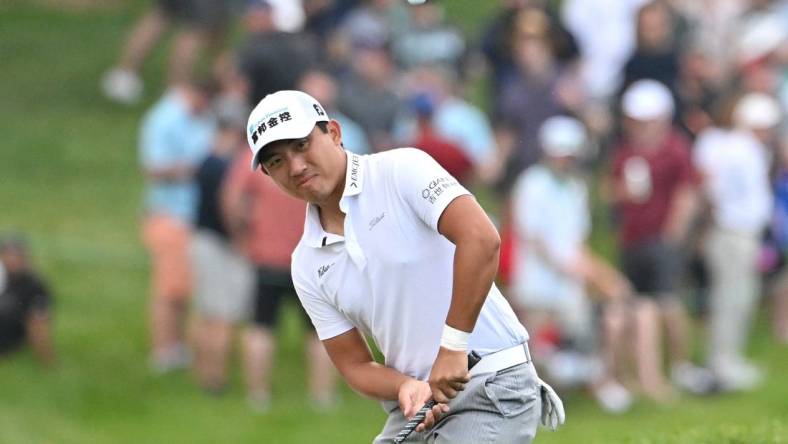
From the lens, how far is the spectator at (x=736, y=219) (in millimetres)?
Result: 13602

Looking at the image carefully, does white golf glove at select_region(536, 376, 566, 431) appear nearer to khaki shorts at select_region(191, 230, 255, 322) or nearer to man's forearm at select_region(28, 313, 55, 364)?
khaki shorts at select_region(191, 230, 255, 322)

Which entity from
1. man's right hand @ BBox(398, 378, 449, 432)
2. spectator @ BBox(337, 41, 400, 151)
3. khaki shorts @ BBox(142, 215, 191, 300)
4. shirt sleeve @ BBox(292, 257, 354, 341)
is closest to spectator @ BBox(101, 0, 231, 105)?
spectator @ BBox(337, 41, 400, 151)

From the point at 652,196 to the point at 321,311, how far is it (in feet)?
25.0

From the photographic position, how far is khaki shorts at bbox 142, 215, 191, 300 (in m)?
13.5

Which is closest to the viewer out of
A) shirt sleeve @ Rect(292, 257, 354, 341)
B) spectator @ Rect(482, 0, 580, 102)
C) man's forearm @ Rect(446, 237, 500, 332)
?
man's forearm @ Rect(446, 237, 500, 332)

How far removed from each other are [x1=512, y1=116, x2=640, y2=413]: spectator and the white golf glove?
6.80 meters

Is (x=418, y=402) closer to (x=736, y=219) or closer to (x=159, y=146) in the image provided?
(x=159, y=146)

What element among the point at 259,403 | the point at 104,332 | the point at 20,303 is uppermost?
the point at 20,303

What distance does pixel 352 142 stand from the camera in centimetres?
1287

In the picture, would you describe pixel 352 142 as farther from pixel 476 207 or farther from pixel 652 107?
pixel 476 207

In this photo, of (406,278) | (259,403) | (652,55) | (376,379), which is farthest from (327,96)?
(406,278)

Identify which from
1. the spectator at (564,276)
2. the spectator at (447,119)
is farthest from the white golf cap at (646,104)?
the spectator at (447,119)

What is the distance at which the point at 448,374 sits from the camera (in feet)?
18.3

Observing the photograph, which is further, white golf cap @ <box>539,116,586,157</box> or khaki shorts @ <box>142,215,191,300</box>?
khaki shorts @ <box>142,215,191,300</box>
